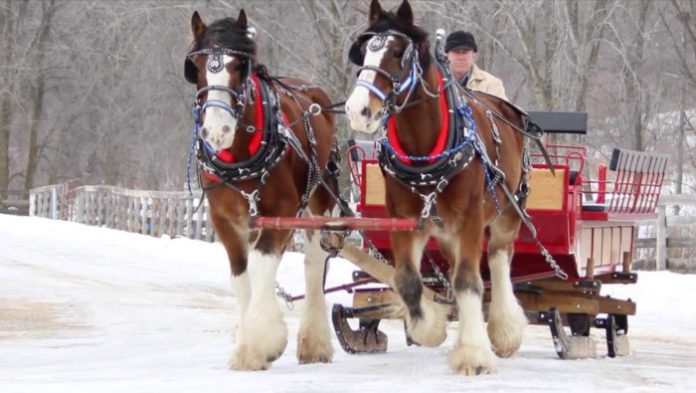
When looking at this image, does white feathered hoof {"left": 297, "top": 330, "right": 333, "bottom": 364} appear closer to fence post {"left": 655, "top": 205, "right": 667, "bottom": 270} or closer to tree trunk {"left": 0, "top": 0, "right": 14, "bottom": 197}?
fence post {"left": 655, "top": 205, "right": 667, "bottom": 270}

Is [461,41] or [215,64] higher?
[461,41]

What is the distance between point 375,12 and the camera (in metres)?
7.77

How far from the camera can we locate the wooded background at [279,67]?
23.6 m

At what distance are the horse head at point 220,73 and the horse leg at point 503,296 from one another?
1974 millimetres

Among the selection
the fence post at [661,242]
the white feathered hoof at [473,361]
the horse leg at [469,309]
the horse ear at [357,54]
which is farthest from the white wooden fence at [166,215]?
the white feathered hoof at [473,361]

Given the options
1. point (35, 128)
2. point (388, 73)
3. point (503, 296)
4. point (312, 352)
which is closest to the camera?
point (388, 73)

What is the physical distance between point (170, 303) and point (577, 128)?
6.91 m

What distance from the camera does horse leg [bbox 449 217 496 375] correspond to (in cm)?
762

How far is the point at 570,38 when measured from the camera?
73.6 feet

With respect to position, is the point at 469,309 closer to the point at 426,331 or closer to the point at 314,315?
the point at 426,331

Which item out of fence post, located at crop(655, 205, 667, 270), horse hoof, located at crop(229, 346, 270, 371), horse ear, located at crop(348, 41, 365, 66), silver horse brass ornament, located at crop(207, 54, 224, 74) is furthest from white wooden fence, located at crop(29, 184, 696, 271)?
horse ear, located at crop(348, 41, 365, 66)

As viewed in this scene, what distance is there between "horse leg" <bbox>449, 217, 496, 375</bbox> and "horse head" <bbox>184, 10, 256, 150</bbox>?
1446mm

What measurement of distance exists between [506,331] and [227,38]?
251 centimetres

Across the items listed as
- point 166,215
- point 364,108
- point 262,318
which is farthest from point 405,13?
point 166,215
